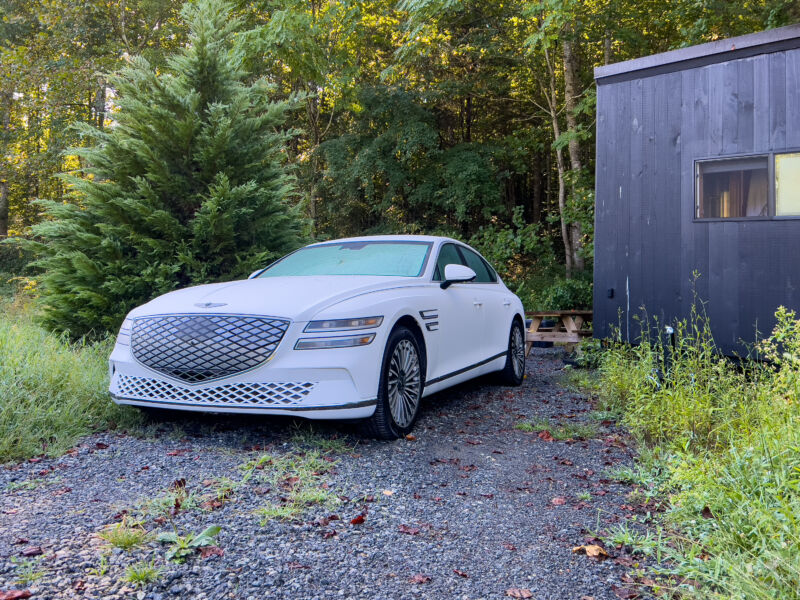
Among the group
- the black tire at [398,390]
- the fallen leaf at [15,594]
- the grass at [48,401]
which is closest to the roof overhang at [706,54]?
the black tire at [398,390]

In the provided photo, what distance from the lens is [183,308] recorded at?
4672 mm

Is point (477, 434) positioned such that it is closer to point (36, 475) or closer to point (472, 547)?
point (472, 547)

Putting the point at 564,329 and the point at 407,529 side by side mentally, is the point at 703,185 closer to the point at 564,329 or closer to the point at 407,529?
the point at 564,329

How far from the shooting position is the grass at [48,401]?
443cm

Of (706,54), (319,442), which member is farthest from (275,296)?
(706,54)

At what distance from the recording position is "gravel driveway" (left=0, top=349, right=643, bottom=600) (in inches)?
105

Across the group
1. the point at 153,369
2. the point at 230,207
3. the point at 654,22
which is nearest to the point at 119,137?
the point at 230,207

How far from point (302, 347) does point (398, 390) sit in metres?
0.85

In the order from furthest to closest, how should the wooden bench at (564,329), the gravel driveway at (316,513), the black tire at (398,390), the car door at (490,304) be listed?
the wooden bench at (564,329) → the car door at (490,304) → the black tire at (398,390) → the gravel driveway at (316,513)

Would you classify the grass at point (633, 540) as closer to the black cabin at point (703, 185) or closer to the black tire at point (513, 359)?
the black tire at point (513, 359)

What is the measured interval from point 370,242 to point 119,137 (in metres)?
3.90

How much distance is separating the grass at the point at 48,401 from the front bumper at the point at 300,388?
96 centimetres

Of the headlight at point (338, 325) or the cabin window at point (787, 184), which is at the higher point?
the cabin window at point (787, 184)

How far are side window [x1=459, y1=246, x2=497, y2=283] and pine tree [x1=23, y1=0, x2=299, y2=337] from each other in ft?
8.75
